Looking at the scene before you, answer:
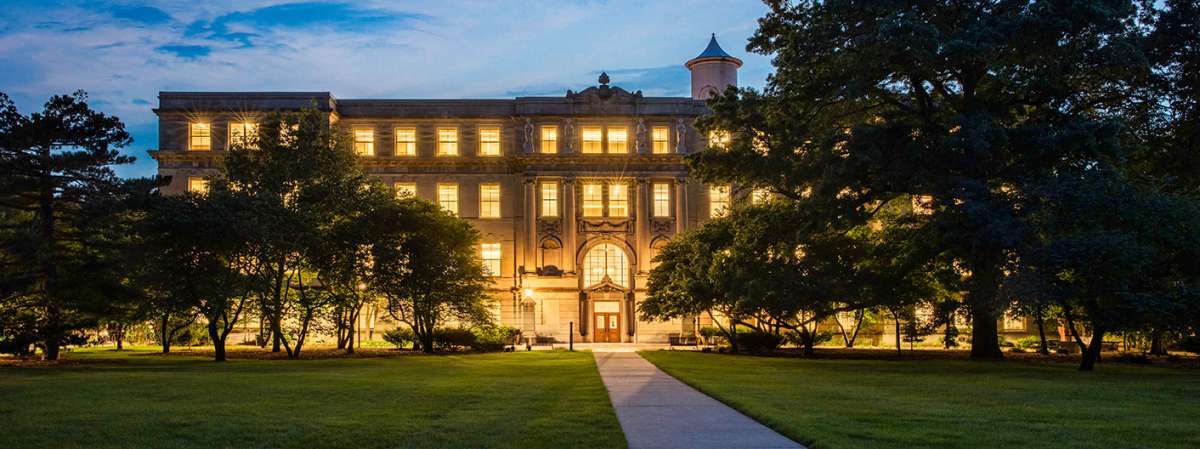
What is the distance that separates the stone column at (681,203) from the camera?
65.1 m

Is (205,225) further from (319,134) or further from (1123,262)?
(1123,262)

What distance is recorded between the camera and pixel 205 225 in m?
36.4

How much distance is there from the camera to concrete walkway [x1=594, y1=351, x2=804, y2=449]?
11977 mm

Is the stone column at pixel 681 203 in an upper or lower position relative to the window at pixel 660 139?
lower

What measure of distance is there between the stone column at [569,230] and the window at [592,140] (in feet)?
7.00

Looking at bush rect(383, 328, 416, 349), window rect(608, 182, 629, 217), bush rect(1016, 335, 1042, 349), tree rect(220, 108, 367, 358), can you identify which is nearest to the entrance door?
window rect(608, 182, 629, 217)

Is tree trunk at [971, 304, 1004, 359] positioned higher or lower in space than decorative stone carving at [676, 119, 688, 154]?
lower

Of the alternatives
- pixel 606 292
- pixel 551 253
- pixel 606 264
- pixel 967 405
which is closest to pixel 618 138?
pixel 606 264

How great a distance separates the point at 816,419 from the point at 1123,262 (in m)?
14.6

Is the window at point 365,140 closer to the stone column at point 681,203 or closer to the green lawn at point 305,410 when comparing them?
the stone column at point 681,203

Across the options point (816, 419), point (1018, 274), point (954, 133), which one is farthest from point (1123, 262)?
point (816, 419)

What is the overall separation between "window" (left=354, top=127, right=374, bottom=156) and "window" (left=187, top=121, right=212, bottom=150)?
8546 mm

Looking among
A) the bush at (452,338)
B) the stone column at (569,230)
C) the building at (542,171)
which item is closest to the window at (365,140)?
the building at (542,171)

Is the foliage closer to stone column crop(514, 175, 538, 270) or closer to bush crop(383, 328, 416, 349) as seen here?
bush crop(383, 328, 416, 349)
